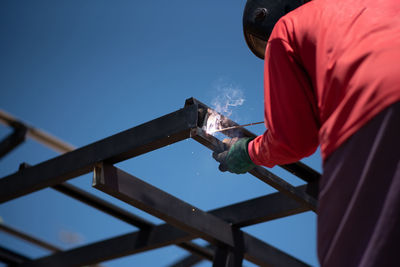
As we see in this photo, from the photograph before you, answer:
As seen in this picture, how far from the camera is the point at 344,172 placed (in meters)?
1.07

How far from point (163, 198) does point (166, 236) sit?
20.7 inches

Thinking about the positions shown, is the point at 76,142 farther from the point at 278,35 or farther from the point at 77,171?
the point at 278,35

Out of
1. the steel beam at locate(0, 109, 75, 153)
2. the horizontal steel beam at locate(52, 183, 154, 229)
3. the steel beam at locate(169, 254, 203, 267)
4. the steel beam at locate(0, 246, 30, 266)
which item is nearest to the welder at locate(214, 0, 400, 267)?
the horizontal steel beam at locate(52, 183, 154, 229)

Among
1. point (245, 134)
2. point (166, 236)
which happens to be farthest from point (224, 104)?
point (166, 236)

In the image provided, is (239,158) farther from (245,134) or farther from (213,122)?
(245,134)

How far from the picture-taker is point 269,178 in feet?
8.48

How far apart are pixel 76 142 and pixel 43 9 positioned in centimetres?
109

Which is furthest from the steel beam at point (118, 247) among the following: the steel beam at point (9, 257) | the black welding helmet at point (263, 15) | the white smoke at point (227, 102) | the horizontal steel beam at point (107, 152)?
the black welding helmet at point (263, 15)

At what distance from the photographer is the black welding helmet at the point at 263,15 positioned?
1.90m

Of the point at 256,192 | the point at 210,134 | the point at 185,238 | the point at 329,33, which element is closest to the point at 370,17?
the point at 329,33

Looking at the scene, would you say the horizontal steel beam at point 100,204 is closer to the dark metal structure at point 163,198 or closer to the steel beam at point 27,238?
the dark metal structure at point 163,198

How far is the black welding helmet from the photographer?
1.90m

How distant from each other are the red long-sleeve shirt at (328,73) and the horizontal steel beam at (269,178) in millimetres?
757

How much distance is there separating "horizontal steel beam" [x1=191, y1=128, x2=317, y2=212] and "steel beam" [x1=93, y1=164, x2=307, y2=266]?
1.48 ft
